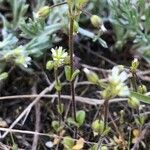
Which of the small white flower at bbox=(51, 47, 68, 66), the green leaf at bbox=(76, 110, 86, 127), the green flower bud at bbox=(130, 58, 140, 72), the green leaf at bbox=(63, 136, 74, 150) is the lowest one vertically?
the green leaf at bbox=(63, 136, 74, 150)

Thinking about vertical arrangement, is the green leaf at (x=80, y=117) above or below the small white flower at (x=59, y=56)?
below

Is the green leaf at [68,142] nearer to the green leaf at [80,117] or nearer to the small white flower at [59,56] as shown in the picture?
the green leaf at [80,117]

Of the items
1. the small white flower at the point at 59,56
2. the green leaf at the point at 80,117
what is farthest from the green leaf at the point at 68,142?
the small white flower at the point at 59,56

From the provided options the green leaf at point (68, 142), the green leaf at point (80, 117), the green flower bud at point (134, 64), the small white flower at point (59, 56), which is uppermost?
the small white flower at point (59, 56)

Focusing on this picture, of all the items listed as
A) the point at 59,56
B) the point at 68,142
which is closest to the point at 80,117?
the point at 68,142

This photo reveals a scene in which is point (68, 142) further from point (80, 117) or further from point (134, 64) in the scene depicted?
point (134, 64)

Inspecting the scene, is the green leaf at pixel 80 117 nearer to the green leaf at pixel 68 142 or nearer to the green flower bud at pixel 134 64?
the green leaf at pixel 68 142

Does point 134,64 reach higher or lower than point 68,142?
higher

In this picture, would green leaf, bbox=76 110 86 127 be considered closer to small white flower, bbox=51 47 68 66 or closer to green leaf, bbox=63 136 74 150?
green leaf, bbox=63 136 74 150

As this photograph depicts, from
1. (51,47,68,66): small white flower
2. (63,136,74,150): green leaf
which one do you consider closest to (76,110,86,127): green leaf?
(63,136,74,150): green leaf

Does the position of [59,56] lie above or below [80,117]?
above

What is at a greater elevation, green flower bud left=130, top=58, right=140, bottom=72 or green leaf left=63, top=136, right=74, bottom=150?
green flower bud left=130, top=58, right=140, bottom=72

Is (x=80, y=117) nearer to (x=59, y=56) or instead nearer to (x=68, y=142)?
(x=68, y=142)
